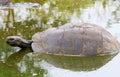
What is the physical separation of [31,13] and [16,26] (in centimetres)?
255

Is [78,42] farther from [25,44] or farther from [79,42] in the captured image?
[25,44]

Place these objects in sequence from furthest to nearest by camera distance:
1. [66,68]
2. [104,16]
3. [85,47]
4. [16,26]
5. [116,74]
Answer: [104,16] → [16,26] → [85,47] → [66,68] → [116,74]

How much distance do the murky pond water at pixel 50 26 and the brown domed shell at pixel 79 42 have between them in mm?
161

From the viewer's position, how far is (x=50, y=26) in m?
12.3

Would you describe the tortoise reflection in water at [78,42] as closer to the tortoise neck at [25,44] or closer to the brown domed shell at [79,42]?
the brown domed shell at [79,42]

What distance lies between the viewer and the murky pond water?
8.04 m

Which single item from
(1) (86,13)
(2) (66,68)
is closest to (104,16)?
(1) (86,13)

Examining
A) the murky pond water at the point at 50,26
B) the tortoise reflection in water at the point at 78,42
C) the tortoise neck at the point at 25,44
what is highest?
the tortoise reflection in water at the point at 78,42

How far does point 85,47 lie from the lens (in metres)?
8.84

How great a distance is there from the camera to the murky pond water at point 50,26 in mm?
8039

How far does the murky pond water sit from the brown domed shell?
0.53ft

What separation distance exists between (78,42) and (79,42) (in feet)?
0.08

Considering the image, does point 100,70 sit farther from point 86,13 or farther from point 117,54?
point 86,13

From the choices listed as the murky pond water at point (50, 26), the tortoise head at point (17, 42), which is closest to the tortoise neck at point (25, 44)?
the tortoise head at point (17, 42)
